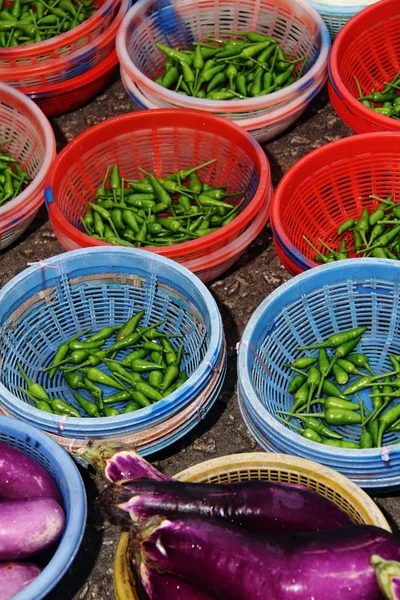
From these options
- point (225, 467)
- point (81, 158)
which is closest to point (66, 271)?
point (81, 158)

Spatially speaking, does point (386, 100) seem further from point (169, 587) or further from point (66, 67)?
point (169, 587)

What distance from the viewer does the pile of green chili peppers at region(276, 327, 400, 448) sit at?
3.36m

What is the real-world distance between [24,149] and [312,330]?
2.08 metres

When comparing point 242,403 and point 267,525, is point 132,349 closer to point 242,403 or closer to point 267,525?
point 242,403

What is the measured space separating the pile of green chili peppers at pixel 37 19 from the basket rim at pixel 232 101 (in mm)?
526

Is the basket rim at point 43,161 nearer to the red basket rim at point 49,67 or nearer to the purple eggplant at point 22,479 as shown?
the red basket rim at point 49,67

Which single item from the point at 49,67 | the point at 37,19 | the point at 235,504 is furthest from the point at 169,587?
the point at 37,19

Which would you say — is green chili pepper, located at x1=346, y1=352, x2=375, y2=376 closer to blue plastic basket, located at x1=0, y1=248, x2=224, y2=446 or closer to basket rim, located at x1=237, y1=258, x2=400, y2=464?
basket rim, located at x1=237, y1=258, x2=400, y2=464

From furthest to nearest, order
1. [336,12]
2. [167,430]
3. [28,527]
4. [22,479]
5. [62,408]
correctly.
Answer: [336,12] < [62,408] < [167,430] < [22,479] < [28,527]

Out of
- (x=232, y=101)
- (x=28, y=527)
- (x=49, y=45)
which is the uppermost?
(x=49, y=45)

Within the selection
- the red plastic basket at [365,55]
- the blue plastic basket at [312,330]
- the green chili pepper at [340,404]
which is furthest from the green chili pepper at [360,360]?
the red plastic basket at [365,55]

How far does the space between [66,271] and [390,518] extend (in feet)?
5.81

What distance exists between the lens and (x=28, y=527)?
2896mm

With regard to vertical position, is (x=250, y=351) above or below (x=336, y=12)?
below
